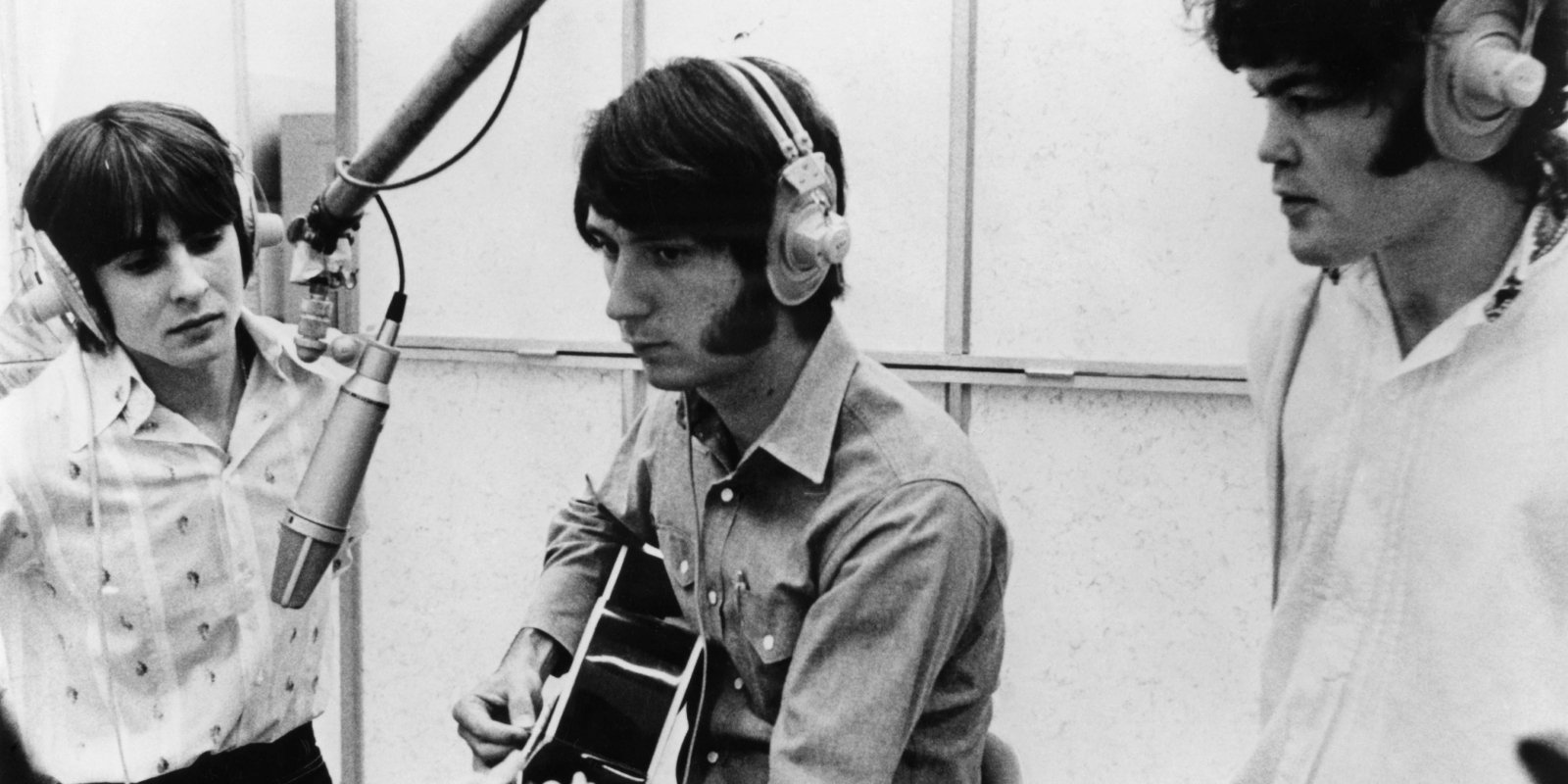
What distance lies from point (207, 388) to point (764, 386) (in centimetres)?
47

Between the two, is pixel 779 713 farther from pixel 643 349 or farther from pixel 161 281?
pixel 161 281

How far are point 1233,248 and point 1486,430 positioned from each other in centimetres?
55

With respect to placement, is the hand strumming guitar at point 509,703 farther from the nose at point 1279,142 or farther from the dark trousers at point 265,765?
the nose at point 1279,142

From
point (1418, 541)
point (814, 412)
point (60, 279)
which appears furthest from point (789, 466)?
point (60, 279)

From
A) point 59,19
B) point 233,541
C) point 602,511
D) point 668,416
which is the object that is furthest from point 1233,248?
point 59,19

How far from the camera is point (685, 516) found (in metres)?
1.14

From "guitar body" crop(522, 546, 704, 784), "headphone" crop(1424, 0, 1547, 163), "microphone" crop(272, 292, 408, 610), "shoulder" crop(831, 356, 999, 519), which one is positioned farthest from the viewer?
"guitar body" crop(522, 546, 704, 784)

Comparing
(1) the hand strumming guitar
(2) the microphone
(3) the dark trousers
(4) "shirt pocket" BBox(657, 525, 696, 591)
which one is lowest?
(3) the dark trousers

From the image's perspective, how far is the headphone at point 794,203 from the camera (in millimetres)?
968

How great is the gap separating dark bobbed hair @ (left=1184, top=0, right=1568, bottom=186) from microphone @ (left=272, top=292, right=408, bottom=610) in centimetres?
64

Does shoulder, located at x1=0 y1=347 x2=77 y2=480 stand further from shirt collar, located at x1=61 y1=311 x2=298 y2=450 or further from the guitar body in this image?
the guitar body

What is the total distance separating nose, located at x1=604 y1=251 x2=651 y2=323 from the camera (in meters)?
0.99

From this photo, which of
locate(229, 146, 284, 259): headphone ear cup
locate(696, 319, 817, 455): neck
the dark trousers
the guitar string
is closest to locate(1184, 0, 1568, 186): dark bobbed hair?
locate(696, 319, 817, 455): neck

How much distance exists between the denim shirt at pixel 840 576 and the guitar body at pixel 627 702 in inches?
1.0
